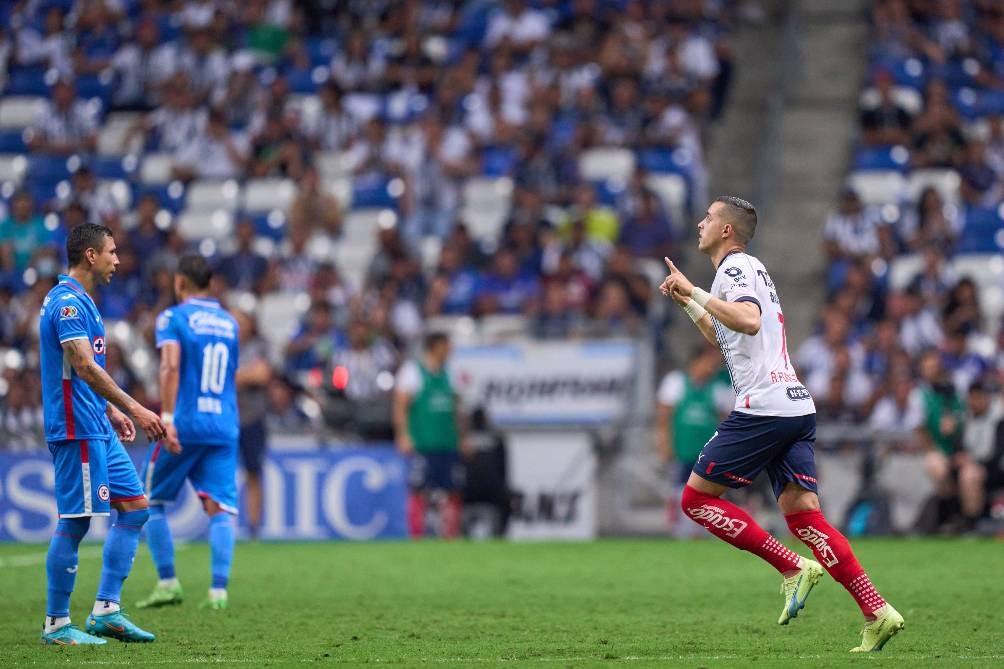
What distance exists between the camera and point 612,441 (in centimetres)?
1942

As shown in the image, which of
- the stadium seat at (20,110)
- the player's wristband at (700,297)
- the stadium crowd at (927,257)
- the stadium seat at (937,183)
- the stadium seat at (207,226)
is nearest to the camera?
the player's wristband at (700,297)

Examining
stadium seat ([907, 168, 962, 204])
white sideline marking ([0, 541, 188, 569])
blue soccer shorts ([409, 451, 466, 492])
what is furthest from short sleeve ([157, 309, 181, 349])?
stadium seat ([907, 168, 962, 204])

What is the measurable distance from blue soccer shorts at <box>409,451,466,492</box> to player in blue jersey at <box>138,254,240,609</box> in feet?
25.5

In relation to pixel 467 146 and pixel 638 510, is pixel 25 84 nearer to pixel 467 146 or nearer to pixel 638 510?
pixel 467 146

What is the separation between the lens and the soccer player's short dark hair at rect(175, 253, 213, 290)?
37.1 feet

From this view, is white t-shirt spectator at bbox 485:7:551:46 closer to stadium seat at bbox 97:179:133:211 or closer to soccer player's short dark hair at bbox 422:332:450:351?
stadium seat at bbox 97:179:133:211

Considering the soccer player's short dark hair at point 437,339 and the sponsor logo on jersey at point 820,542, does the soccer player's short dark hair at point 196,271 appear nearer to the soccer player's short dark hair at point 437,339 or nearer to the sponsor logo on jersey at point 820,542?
the sponsor logo on jersey at point 820,542

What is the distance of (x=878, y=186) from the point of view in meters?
22.5

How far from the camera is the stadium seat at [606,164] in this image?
23.3m

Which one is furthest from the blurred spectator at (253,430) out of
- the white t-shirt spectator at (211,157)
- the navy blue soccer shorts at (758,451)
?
the navy blue soccer shorts at (758,451)

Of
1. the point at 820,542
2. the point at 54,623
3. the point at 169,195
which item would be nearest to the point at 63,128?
the point at 169,195

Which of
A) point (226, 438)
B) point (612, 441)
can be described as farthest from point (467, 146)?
point (226, 438)

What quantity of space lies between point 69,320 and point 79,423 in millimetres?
576

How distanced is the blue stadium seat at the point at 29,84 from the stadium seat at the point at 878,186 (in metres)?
13.6
